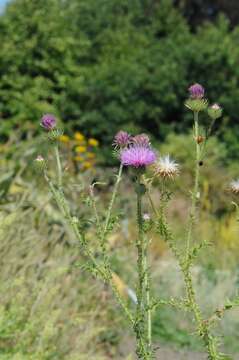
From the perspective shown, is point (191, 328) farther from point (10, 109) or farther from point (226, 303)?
point (10, 109)

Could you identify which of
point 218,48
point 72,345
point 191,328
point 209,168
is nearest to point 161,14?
point 218,48

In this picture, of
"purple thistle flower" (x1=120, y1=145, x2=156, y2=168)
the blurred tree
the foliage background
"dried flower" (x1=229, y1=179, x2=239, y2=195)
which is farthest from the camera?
the blurred tree

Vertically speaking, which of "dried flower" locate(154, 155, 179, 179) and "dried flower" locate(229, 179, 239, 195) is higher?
"dried flower" locate(229, 179, 239, 195)

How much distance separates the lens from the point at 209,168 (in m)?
10.5

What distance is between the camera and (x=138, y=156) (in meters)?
1.84

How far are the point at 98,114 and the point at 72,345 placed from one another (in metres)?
9.13

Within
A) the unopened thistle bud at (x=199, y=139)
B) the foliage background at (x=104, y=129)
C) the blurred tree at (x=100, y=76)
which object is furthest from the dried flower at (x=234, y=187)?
the blurred tree at (x=100, y=76)

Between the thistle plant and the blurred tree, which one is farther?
the blurred tree

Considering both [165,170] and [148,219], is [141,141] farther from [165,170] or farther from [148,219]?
[148,219]

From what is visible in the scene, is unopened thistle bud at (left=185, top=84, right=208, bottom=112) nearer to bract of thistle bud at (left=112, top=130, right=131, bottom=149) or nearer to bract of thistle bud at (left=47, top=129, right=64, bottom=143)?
bract of thistle bud at (left=112, top=130, right=131, bottom=149)

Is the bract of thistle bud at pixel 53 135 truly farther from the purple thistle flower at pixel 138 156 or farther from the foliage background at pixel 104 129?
the foliage background at pixel 104 129

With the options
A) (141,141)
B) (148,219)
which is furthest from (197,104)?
(148,219)

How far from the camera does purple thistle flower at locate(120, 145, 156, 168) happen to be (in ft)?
6.02

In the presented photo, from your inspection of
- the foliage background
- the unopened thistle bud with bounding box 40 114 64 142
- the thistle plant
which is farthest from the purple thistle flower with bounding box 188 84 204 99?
the foliage background
